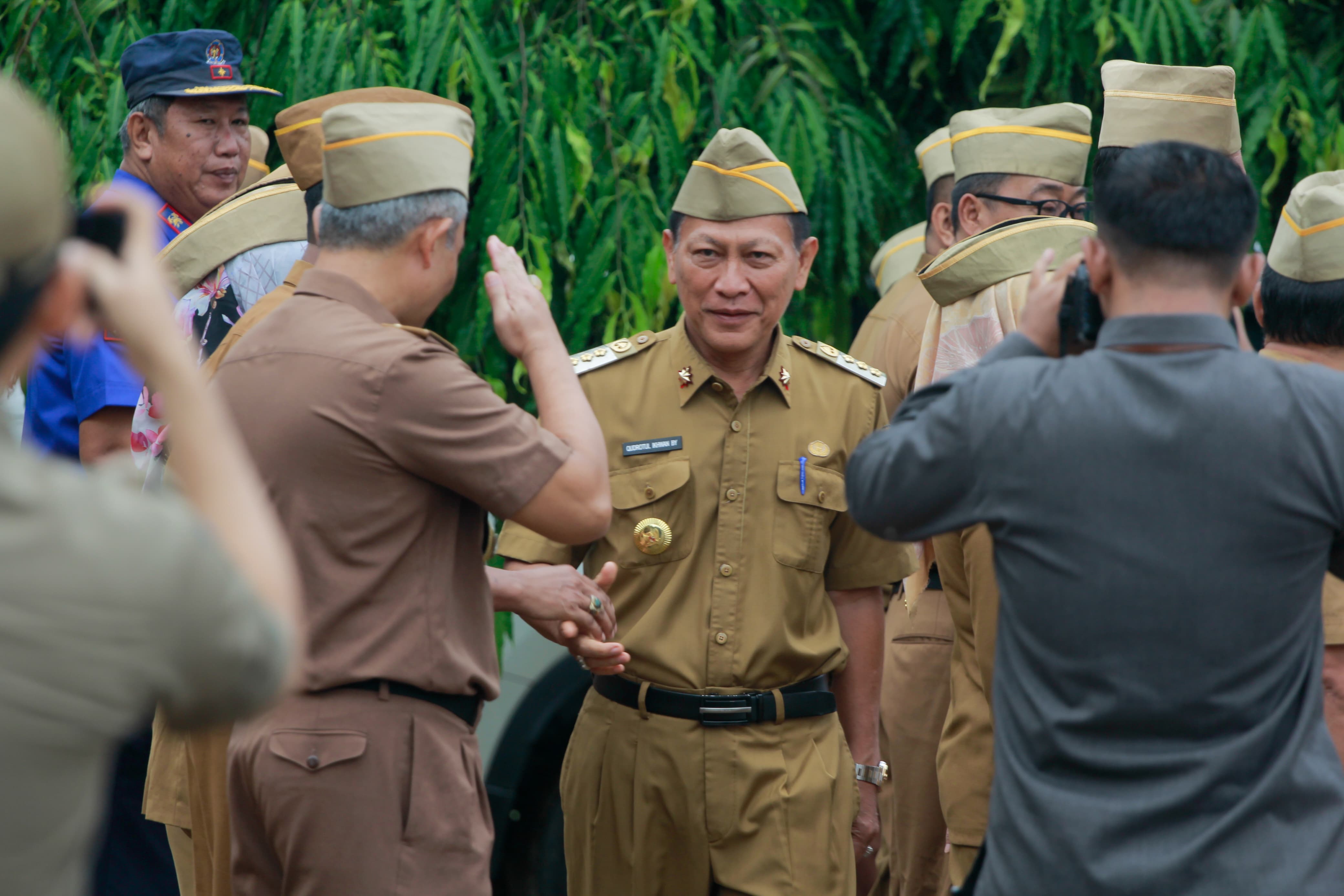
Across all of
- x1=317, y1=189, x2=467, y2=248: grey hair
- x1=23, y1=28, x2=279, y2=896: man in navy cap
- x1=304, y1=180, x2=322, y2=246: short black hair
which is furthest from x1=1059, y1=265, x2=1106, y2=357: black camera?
x1=23, y1=28, x2=279, y2=896: man in navy cap

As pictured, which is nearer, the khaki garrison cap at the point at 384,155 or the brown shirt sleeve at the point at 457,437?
the brown shirt sleeve at the point at 457,437

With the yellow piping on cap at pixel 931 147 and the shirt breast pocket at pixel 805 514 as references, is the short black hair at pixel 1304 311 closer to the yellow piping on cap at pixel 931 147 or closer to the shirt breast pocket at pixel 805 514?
the shirt breast pocket at pixel 805 514

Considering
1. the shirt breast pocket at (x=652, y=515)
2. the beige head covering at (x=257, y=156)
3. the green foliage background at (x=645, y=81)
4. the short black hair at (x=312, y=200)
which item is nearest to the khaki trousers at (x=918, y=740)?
the shirt breast pocket at (x=652, y=515)

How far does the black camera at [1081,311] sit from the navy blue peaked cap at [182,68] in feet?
9.05

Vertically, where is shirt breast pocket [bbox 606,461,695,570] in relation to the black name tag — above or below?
below

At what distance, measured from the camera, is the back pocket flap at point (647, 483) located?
346cm

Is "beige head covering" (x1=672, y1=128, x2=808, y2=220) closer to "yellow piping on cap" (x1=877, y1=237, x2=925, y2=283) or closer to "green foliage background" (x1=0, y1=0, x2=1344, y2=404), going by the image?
"green foliage background" (x1=0, y1=0, x2=1344, y2=404)

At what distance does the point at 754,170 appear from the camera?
11.9ft

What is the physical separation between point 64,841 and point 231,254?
225 cm

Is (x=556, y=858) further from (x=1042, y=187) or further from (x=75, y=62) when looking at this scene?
(x=75, y=62)

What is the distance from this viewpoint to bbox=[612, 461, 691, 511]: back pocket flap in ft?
11.3

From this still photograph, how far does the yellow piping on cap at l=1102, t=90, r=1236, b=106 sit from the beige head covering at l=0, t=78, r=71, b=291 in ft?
9.14

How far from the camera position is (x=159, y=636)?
4.88 feet

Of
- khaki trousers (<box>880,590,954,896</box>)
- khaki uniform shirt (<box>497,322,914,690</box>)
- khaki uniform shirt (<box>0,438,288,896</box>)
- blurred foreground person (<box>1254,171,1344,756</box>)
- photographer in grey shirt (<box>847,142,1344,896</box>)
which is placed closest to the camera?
khaki uniform shirt (<box>0,438,288,896</box>)
